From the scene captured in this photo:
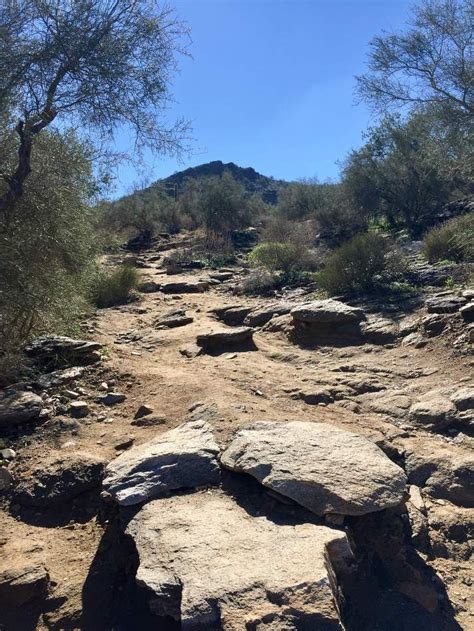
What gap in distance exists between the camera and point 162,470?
383 cm

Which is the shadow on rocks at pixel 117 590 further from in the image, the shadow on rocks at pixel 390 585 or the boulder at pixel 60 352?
the boulder at pixel 60 352

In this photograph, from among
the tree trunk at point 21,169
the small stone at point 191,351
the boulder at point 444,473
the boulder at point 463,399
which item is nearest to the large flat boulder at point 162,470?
the boulder at point 444,473

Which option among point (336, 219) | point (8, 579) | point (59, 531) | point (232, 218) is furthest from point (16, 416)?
point (232, 218)

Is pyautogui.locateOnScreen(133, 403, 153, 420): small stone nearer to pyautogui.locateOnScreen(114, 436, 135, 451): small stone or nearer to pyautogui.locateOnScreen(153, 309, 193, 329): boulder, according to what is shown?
pyautogui.locateOnScreen(114, 436, 135, 451): small stone

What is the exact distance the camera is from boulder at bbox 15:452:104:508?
4113mm

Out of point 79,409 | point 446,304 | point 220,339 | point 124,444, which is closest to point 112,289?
point 220,339

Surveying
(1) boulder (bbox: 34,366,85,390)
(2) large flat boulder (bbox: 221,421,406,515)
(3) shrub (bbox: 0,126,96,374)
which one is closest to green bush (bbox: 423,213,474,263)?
(3) shrub (bbox: 0,126,96,374)

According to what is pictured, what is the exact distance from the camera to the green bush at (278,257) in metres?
14.6

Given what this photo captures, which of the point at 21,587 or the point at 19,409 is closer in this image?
the point at 21,587

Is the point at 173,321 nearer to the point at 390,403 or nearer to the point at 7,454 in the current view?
the point at 390,403

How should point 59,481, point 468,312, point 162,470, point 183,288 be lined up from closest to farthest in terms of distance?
point 162,470, point 59,481, point 468,312, point 183,288

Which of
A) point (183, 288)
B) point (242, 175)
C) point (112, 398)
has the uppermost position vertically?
point (242, 175)

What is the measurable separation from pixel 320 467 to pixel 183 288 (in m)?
10.1

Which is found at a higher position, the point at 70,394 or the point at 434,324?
the point at 70,394
